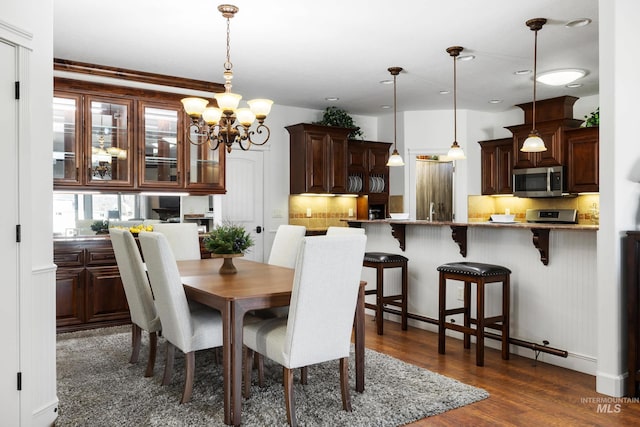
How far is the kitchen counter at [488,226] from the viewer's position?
3.63 metres

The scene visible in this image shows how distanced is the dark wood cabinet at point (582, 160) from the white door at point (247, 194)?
3.88m

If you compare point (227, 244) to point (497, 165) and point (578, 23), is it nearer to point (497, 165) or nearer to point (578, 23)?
point (578, 23)

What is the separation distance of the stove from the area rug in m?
3.93

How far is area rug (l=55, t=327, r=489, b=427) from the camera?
108 inches

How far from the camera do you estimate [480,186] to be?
7.59 m

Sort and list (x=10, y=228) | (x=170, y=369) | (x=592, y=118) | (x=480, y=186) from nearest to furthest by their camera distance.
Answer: (x=10, y=228) < (x=170, y=369) < (x=592, y=118) < (x=480, y=186)

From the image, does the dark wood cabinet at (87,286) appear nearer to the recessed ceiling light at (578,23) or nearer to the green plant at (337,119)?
the green plant at (337,119)

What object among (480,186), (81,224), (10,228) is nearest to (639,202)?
(10,228)

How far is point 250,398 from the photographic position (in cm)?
303

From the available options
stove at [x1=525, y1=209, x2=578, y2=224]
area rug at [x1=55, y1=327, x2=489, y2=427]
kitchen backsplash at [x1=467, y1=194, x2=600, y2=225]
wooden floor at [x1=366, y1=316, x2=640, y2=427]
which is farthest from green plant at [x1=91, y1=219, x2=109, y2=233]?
stove at [x1=525, y1=209, x2=578, y2=224]

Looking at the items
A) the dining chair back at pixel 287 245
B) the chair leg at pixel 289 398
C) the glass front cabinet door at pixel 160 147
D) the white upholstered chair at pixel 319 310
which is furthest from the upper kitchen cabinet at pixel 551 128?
the chair leg at pixel 289 398

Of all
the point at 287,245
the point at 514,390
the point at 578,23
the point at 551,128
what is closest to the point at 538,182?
the point at 551,128

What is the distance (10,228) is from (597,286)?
3.39 metres

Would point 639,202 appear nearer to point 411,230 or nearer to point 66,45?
point 411,230
